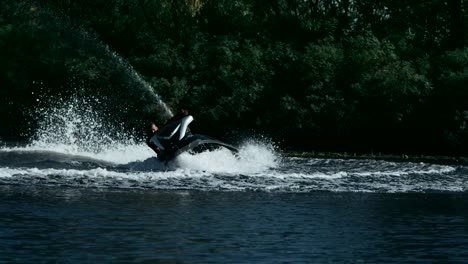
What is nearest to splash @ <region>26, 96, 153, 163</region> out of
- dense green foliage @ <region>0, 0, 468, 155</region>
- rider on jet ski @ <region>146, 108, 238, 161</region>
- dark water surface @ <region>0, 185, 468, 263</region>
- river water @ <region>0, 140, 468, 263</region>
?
dense green foliage @ <region>0, 0, 468, 155</region>

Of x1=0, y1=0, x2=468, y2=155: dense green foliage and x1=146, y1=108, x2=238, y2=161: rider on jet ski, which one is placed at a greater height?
x1=0, y1=0, x2=468, y2=155: dense green foliage

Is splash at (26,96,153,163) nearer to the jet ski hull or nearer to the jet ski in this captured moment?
the jet ski

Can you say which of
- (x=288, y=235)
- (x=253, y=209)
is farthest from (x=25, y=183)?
(x=288, y=235)

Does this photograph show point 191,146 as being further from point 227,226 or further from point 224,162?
point 227,226

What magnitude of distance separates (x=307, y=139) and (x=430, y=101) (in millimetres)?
6117

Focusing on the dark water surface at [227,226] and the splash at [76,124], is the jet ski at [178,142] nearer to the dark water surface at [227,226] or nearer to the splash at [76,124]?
the dark water surface at [227,226]

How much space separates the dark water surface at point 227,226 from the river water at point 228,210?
21mm

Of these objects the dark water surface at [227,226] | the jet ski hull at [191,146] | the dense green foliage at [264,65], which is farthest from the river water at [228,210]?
the dense green foliage at [264,65]

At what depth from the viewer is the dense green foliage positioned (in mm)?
53125

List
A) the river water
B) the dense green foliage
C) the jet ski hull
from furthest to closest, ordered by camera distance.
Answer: the dense green foliage → the jet ski hull → the river water

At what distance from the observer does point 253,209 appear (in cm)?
2231

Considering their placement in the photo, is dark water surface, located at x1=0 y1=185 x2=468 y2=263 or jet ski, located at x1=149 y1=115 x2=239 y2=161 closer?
dark water surface, located at x1=0 y1=185 x2=468 y2=263

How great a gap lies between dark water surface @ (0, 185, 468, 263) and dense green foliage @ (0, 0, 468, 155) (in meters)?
26.8

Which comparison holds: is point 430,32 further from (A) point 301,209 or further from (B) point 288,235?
(B) point 288,235
